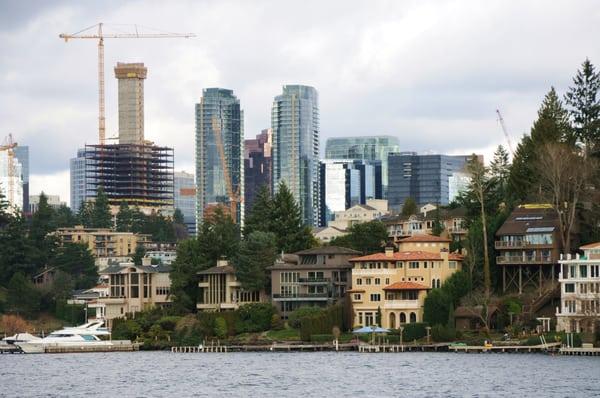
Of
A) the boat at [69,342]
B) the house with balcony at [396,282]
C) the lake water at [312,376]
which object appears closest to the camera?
the lake water at [312,376]

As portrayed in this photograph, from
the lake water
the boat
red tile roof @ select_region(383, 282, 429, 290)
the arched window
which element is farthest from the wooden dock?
the boat

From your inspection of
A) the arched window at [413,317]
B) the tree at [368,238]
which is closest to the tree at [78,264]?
the tree at [368,238]

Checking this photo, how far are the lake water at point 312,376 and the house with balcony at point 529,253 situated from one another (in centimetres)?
1461

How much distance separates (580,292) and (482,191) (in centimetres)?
1997

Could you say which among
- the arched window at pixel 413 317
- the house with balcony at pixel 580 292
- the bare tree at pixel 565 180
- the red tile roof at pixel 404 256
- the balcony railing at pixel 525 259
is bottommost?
the arched window at pixel 413 317

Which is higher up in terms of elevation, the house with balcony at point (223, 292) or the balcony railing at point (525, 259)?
the balcony railing at point (525, 259)

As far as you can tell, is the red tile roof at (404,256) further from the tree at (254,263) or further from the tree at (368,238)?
the tree at (368,238)

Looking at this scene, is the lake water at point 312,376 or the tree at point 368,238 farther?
the tree at point 368,238

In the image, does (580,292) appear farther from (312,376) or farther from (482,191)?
(312,376)

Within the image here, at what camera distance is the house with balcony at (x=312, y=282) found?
462 feet

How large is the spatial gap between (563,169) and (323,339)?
83.8 ft

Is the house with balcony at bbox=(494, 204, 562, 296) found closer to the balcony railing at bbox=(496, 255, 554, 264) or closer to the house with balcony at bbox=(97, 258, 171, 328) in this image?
the balcony railing at bbox=(496, 255, 554, 264)

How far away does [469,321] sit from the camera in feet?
423

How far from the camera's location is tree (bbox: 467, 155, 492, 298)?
13200 cm
